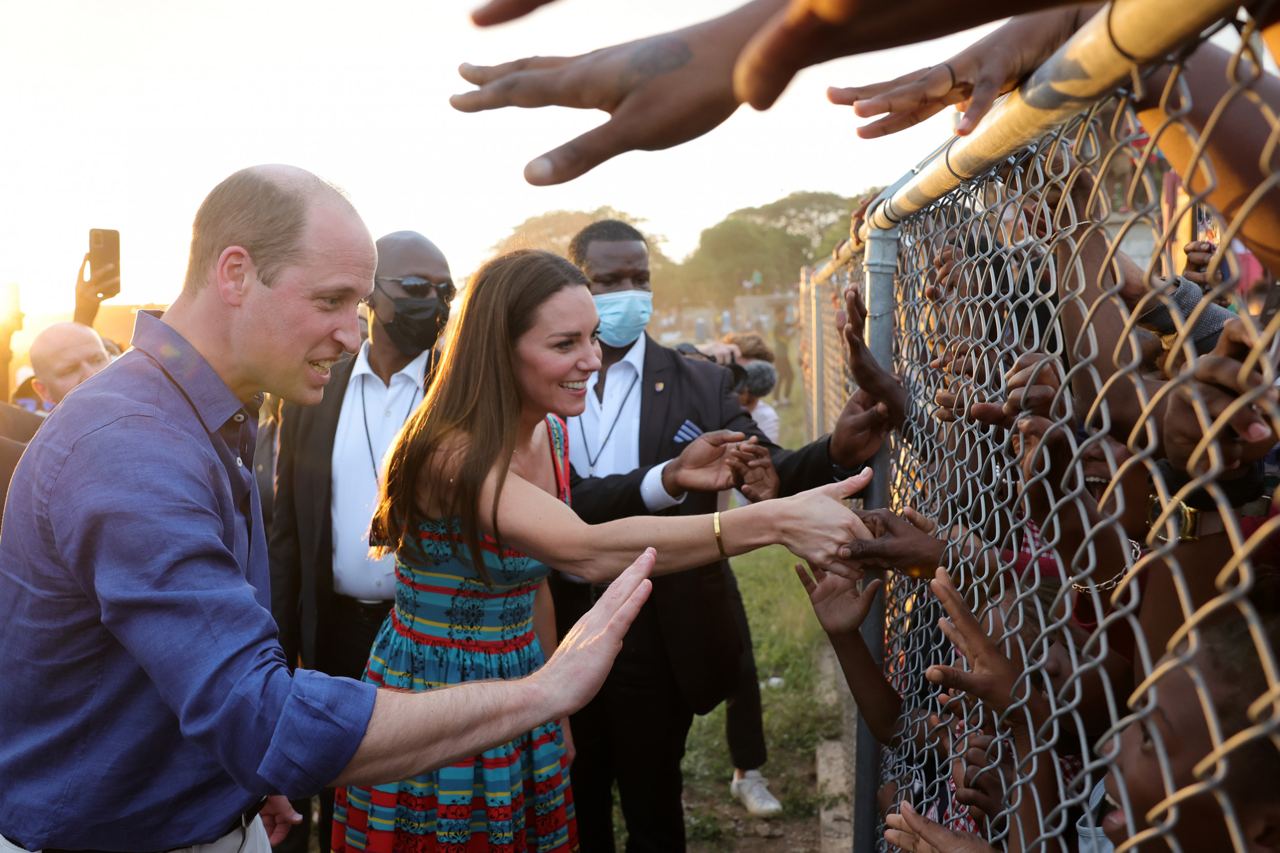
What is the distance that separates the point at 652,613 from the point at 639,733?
0.44 meters

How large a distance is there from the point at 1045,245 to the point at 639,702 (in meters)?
2.55

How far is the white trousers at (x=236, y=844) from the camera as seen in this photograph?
6.19ft

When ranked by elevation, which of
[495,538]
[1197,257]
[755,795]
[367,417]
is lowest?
[755,795]

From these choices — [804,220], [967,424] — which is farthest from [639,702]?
[804,220]

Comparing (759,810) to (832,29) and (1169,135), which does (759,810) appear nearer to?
(1169,135)

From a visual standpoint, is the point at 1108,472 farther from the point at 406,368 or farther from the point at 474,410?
the point at 406,368

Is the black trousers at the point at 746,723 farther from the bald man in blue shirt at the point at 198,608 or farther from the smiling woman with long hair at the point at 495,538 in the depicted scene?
the bald man in blue shirt at the point at 198,608

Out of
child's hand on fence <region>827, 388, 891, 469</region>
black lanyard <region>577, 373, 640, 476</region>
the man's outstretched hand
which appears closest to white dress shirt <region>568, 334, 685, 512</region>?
black lanyard <region>577, 373, 640, 476</region>

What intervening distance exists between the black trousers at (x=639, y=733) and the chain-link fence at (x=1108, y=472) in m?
1.20

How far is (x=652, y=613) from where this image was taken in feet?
11.8

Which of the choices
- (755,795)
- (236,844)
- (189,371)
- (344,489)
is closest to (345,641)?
(344,489)

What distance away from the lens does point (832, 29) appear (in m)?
0.69

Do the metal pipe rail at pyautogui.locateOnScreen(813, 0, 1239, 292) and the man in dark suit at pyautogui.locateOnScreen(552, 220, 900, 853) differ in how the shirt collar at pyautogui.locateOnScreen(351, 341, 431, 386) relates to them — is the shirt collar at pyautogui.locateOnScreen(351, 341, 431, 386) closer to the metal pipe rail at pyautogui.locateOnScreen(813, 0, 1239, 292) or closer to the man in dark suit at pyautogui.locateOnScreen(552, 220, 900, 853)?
the man in dark suit at pyautogui.locateOnScreen(552, 220, 900, 853)

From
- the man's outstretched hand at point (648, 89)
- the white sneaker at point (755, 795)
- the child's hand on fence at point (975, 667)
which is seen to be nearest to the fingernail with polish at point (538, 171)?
the man's outstretched hand at point (648, 89)
